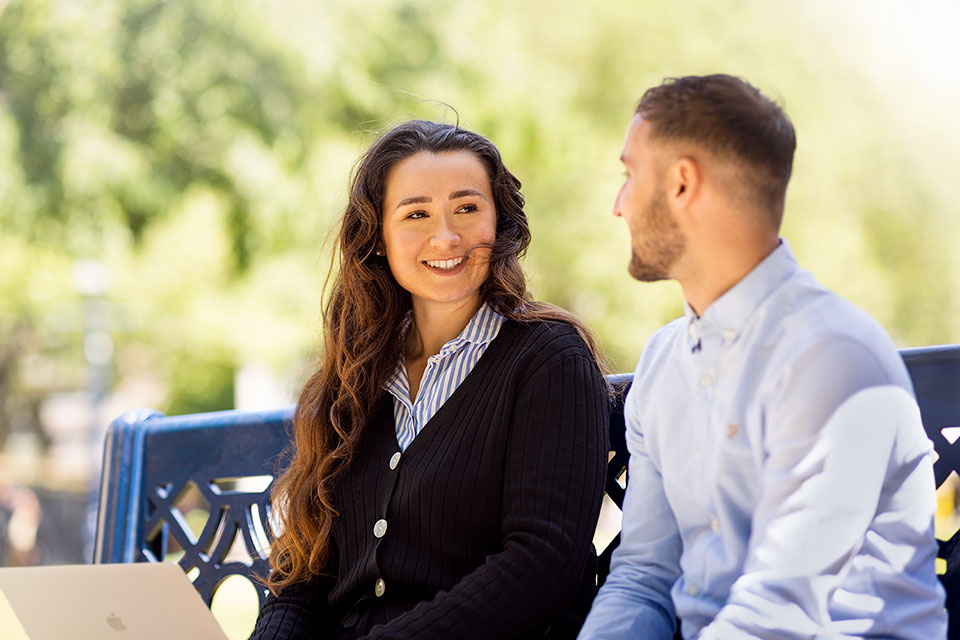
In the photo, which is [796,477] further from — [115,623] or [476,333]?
[115,623]

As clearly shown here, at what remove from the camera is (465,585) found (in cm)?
231

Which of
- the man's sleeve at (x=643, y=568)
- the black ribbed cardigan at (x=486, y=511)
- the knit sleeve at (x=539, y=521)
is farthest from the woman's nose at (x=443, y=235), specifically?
the man's sleeve at (x=643, y=568)

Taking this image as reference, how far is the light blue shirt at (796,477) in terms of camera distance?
67.2 inches

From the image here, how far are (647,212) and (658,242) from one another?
0.05 metres

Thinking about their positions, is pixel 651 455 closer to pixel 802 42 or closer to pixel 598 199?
pixel 598 199

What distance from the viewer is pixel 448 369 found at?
2.67 metres

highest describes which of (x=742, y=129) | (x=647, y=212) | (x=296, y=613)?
(x=742, y=129)

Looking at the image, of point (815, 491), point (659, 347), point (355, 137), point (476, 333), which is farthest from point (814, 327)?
point (355, 137)

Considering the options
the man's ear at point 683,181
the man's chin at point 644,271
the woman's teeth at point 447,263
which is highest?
the man's ear at point 683,181

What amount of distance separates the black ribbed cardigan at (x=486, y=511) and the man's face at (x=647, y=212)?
1.77 ft

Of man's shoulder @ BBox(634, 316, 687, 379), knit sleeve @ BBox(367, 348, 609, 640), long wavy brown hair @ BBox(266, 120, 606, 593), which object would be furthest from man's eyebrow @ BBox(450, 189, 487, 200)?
man's shoulder @ BBox(634, 316, 687, 379)

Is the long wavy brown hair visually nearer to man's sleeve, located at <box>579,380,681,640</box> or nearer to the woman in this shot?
the woman

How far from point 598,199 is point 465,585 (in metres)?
11.9

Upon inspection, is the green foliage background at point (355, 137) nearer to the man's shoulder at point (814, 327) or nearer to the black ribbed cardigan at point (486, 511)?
the black ribbed cardigan at point (486, 511)
